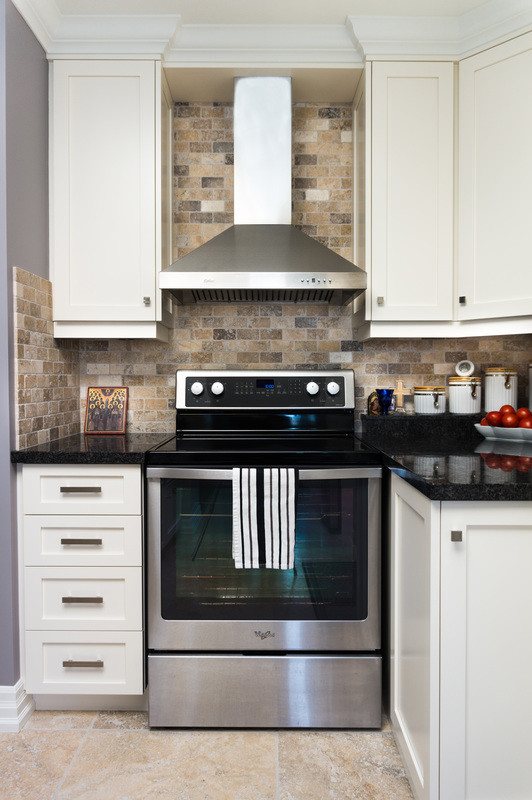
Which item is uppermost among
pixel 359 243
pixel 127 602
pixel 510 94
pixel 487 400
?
pixel 510 94

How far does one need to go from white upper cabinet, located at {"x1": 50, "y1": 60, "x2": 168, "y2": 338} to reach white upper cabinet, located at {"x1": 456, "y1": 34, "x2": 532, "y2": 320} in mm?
1210

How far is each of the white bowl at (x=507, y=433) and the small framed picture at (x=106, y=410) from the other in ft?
4.99

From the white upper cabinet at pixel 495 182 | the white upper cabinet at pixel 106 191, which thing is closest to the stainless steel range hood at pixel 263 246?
the white upper cabinet at pixel 106 191

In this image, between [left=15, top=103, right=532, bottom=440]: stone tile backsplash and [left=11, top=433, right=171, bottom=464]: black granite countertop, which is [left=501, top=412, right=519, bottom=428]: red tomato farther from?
[left=11, top=433, right=171, bottom=464]: black granite countertop

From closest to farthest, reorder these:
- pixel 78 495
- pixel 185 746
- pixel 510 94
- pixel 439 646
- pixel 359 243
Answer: pixel 439 646
pixel 185 746
pixel 78 495
pixel 510 94
pixel 359 243

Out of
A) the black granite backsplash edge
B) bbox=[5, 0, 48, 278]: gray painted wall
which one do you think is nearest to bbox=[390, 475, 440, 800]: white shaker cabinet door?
the black granite backsplash edge

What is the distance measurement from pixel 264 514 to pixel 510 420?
1.03 m

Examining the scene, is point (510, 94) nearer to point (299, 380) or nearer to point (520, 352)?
point (520, 352)

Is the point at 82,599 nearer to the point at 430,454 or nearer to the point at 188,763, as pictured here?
the point at 188,763

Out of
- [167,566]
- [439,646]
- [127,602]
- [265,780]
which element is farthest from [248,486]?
[265,780]

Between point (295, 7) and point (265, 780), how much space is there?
261cm

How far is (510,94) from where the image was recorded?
2045mm

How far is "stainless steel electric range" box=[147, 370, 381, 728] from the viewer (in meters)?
1.86

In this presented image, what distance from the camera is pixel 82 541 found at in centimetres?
190
